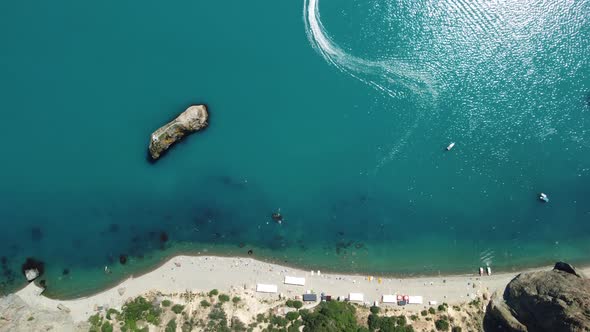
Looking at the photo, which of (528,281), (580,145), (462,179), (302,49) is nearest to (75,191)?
(302,49)

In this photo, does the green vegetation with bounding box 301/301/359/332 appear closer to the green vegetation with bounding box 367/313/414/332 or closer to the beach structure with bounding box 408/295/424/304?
the green vegetation with bounding box 367/313/414/332

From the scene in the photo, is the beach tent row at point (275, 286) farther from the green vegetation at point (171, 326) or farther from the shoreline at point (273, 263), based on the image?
the green vegetation at point (171, 326)

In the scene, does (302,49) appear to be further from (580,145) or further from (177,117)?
(580,145)

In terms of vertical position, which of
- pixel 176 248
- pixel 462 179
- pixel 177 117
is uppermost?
pixel 177 117

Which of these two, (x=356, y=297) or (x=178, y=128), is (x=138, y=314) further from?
(x=356, y=297)

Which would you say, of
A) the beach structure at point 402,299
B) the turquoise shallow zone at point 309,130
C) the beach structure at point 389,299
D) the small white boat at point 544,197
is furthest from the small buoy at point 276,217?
the small white boat at point 544,197

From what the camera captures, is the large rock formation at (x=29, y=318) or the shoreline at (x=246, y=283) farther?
the shoreline at (x=246, y=283)

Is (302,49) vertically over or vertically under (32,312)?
over

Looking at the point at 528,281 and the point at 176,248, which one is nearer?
the point at 528,281
